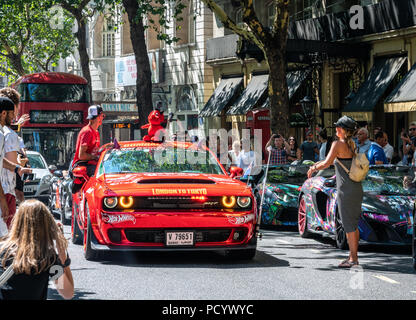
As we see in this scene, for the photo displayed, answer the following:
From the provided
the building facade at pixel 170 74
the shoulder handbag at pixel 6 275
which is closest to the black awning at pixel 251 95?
the building facade at pixel 170 74

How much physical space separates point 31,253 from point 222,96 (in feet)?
108

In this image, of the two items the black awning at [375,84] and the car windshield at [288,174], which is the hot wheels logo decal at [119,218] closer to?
the car windshield at [288,174]

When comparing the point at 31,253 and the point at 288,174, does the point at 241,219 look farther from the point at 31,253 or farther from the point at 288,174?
the point at 288,174

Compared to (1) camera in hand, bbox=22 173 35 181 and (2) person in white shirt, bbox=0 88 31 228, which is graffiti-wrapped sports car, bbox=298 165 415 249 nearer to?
(1) camera in hand, bbox=22 173 35 181

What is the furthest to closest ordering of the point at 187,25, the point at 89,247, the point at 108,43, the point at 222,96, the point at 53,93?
the point at 108,43, the point at 187,25, the point at 222,96, the point at 53,93, the point at 89,247

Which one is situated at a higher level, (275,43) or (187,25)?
(187,25)

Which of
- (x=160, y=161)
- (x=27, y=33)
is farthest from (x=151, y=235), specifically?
(x=27, y=33)

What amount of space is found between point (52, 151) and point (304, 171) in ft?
53.8

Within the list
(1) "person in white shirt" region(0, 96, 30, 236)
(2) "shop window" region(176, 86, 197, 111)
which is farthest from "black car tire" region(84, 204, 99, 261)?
(2) "shop window" region(176, 86, 197, 111)

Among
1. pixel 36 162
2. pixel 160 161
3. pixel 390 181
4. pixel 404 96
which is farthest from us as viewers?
pixel 404 96

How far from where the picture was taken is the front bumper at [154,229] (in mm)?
10055

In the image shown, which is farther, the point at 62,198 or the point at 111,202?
the point at 62,198

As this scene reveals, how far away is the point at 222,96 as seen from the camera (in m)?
38.0

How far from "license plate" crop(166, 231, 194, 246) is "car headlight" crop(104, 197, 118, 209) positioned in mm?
653
